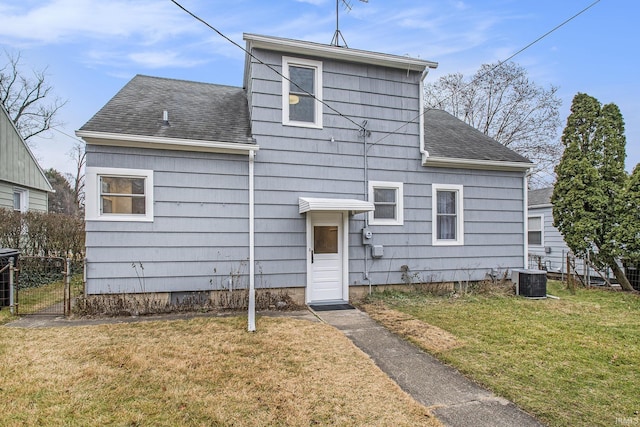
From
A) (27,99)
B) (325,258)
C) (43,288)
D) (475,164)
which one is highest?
(27,99)

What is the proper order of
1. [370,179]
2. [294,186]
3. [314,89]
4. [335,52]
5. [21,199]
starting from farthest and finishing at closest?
[21,199]
[370,179]
[314,89]
[335,52]
[294,186]

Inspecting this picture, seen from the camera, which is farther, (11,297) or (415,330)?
(11,297)

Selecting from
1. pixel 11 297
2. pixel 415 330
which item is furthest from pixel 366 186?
pixel 11 297

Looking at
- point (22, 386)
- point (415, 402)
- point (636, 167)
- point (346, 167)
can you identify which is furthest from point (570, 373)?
point (636, 167)

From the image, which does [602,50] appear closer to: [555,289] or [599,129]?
[599,129]

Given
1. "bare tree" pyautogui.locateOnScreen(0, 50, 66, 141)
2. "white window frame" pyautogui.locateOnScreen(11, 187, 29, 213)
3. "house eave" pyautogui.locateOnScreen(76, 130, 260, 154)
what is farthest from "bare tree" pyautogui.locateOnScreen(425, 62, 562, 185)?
"bare tree" pyautogui.locateOnScreen(0, 50, 66, 141)

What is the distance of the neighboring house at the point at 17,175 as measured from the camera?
11.7 meters

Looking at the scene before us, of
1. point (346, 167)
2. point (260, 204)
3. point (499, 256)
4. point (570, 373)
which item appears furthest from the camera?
point (499, 256)

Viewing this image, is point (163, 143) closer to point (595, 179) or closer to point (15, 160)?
point (15, 160)

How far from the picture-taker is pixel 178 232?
261 inches

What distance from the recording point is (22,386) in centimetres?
337

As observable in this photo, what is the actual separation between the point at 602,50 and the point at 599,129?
203 centimetres

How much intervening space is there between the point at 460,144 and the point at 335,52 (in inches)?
167

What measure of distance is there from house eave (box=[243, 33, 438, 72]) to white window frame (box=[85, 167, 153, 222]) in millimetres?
Answer: 3479
